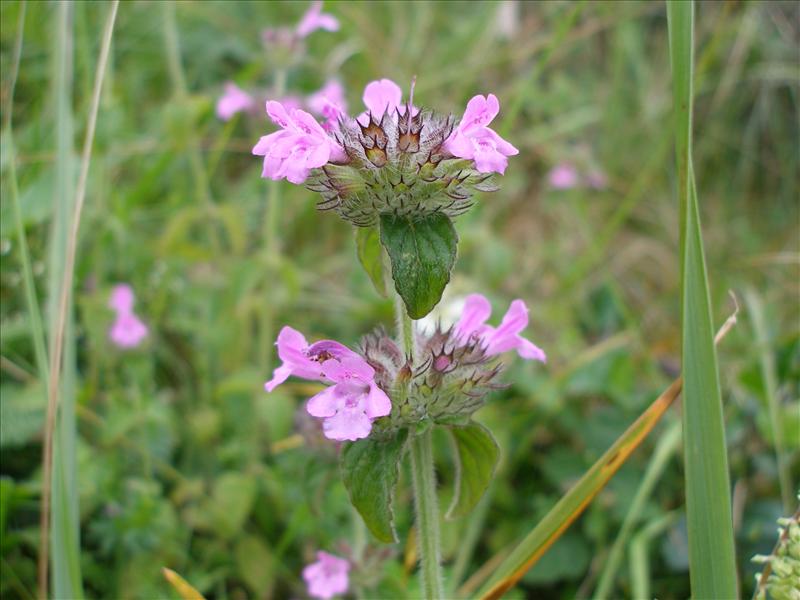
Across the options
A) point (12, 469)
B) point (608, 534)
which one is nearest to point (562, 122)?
point (608, 534)

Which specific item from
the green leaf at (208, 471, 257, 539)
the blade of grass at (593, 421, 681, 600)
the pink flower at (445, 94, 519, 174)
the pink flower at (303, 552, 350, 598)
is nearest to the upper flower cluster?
the pink flower at (445, 94, 519, 174)

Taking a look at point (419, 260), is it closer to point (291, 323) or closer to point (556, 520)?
point (556, 520)

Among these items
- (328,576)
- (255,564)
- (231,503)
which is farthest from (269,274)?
(328,576)

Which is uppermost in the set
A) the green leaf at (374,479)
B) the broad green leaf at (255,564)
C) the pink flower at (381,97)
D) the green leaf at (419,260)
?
the pink flower at (381,97)

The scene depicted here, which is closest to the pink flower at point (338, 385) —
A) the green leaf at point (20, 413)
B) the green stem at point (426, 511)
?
the green stem at point (426, 511)

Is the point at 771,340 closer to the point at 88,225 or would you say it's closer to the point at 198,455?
the point at 198,455

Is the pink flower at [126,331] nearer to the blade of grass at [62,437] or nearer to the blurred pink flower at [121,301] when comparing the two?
the blurred pink flower at [121,301]

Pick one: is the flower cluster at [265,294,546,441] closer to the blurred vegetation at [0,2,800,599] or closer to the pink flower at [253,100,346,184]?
the pink flower at [253,100,346,184]
